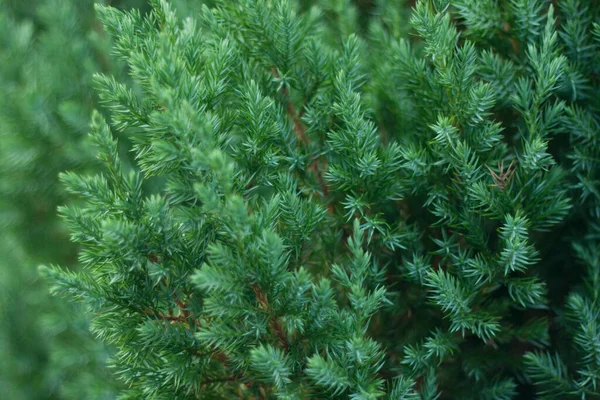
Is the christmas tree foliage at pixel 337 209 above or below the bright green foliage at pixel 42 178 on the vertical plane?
above

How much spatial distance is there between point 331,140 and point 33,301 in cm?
86

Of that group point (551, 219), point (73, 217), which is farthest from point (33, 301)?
point (551, 219)

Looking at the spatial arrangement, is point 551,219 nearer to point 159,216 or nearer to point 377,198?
point 377,198

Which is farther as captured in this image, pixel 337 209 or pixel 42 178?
pixel 42 178

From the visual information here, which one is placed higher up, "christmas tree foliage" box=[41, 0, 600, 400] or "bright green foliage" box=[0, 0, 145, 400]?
"christmas tree foliage" box=[41, 0, 600, 400]

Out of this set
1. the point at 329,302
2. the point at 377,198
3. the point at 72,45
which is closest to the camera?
the point at 329,302

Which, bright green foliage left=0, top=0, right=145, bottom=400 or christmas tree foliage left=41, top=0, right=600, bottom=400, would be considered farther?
bright green foliage left=0, top=0, right=145, bottom=400

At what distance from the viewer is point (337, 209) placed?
2.75 ft

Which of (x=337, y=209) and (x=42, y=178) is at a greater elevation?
(x=337, y=209)

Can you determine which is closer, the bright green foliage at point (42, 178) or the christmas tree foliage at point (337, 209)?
the christmas tree foliage at point (337, 209)

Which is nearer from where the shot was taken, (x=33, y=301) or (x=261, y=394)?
(x=261, y=394)

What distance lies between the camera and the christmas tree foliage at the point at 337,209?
0.67 m

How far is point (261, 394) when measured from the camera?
2.49ft

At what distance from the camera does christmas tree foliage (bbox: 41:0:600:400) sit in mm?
666
